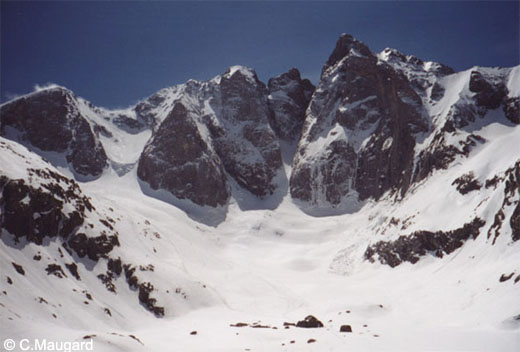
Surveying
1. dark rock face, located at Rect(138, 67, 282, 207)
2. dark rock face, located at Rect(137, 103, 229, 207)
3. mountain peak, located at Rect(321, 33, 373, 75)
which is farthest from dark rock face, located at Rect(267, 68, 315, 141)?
dark rock face, located at Rect(137, 103, 229, 207)

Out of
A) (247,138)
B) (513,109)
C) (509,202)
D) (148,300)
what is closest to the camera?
(509,202)

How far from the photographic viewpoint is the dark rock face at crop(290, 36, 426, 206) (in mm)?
93438

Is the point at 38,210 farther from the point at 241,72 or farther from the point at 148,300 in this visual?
the point at 241,72

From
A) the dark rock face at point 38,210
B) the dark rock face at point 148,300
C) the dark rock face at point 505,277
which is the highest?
the dark rock face at point 38,210

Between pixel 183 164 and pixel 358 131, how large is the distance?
56.6 m

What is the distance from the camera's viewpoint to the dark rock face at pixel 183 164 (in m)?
109

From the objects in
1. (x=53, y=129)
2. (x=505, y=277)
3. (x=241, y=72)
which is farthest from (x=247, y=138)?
(x=505, y=277)

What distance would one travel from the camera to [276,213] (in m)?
104

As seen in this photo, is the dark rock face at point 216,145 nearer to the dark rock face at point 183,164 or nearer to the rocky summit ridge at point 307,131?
the dark rock face at point 183,164

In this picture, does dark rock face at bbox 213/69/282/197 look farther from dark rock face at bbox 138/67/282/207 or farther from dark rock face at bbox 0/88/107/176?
dark rock face at bbox 0/88/107/176

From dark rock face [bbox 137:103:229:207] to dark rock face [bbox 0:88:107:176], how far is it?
1651 cm

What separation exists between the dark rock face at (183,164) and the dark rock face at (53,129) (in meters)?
16.5

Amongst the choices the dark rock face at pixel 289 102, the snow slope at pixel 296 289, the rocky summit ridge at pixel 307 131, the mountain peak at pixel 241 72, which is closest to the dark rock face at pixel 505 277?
the snow slope at pixel 296 289

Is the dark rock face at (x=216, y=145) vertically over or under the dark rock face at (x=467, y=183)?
over
